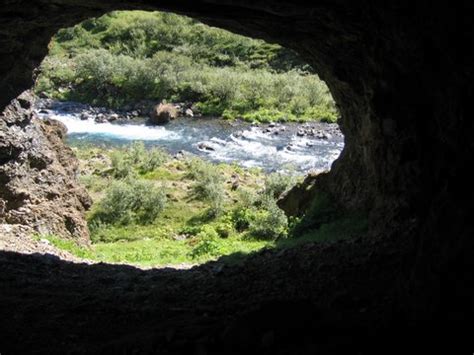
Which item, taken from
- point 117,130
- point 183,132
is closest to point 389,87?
point 183,132

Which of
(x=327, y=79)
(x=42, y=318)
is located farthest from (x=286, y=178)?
(x=42, y=318)

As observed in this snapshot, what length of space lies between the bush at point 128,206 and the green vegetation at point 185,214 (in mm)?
38

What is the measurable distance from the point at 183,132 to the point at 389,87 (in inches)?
1158

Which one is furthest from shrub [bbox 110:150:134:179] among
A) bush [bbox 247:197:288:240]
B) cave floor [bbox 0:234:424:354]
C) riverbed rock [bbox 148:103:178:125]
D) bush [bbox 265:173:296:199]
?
cave floor [bbox 0:234:424:354]

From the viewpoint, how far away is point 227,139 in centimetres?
3672

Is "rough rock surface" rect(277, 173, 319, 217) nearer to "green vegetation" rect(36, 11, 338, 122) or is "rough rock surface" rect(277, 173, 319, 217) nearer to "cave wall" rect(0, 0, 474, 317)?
"cave wall" rect(0, 0, 474, 317)

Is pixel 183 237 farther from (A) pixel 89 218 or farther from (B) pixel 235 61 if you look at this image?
(B) pixel 235 61

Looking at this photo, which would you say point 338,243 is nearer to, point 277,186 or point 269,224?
point 269,224

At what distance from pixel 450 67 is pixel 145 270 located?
7.88m

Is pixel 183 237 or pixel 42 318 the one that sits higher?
pixel 42 318

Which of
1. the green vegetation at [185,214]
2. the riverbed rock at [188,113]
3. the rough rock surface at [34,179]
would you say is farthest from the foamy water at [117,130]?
the rough rock surface at [34,179]

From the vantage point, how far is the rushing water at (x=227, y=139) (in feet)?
104

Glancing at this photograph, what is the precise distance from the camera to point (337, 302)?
22.7 feet

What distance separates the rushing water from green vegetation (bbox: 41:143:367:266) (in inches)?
114
